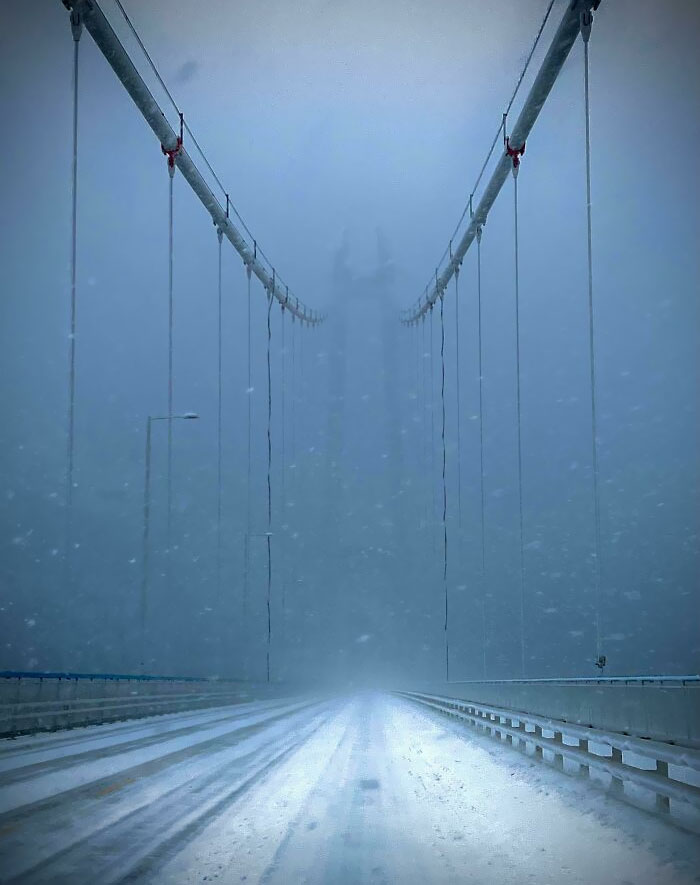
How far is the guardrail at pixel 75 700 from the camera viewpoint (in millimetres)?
16562

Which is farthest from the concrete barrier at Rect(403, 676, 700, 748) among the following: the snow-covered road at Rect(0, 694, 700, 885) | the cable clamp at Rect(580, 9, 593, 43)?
the cable clamp at Rect(580, 9, 593, 43)

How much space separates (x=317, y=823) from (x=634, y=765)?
9.18ft

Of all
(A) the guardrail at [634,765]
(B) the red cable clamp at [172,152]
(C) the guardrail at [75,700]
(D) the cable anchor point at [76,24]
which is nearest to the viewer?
(A) the guardrail at [634,765]

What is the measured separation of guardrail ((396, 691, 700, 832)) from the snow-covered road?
212 millimetres

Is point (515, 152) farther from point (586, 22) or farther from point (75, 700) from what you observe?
point (75, 700)

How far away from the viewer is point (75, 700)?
20250mm

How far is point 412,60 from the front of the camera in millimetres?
80188

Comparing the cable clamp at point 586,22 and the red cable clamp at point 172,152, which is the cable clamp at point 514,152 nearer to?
the cable clamp at point 586,22

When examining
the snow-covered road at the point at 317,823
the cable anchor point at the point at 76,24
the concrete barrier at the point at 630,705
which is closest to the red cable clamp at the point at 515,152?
the cable anchor point at the point at 76,24

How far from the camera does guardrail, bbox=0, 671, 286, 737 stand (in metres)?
16.6

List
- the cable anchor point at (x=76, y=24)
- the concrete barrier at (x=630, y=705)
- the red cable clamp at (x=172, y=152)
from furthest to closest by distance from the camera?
the red cable clamp at (x=172, y=152) < the cable anchor point at (x=76, y=24) < the concrete barrier at (x=630, y=705)

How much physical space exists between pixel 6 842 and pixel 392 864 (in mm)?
2399

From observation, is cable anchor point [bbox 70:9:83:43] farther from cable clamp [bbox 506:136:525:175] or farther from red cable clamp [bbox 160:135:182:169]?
cable clamp [bbox 506:136:525:175]

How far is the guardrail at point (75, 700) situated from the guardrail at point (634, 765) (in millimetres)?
8537
